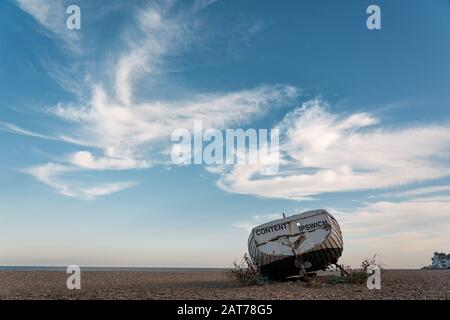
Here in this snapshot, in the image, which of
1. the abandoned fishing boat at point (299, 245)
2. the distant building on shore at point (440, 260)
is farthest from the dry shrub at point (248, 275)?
the distant building on shore at point (440, 260)

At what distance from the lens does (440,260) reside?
66.1 meters

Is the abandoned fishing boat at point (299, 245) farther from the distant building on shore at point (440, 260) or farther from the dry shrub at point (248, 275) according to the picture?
the distant building on shore at point (440, 260)

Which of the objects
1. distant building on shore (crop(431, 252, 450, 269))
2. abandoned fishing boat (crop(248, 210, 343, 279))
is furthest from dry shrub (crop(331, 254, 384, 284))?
distant building on shore (crop(431, 252, 450, 269))

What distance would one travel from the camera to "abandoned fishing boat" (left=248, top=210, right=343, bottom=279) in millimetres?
23438

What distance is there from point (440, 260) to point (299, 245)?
51.4 meters

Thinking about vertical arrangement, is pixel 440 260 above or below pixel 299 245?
below

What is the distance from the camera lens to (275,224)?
960 inches

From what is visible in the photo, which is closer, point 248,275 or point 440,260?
point 248,275

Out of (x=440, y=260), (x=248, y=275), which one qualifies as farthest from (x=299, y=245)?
(x=440, y=260)

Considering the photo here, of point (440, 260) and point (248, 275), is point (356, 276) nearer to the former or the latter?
point (248, 275)

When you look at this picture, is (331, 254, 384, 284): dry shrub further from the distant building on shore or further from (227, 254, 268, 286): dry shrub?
the distant building on shore
